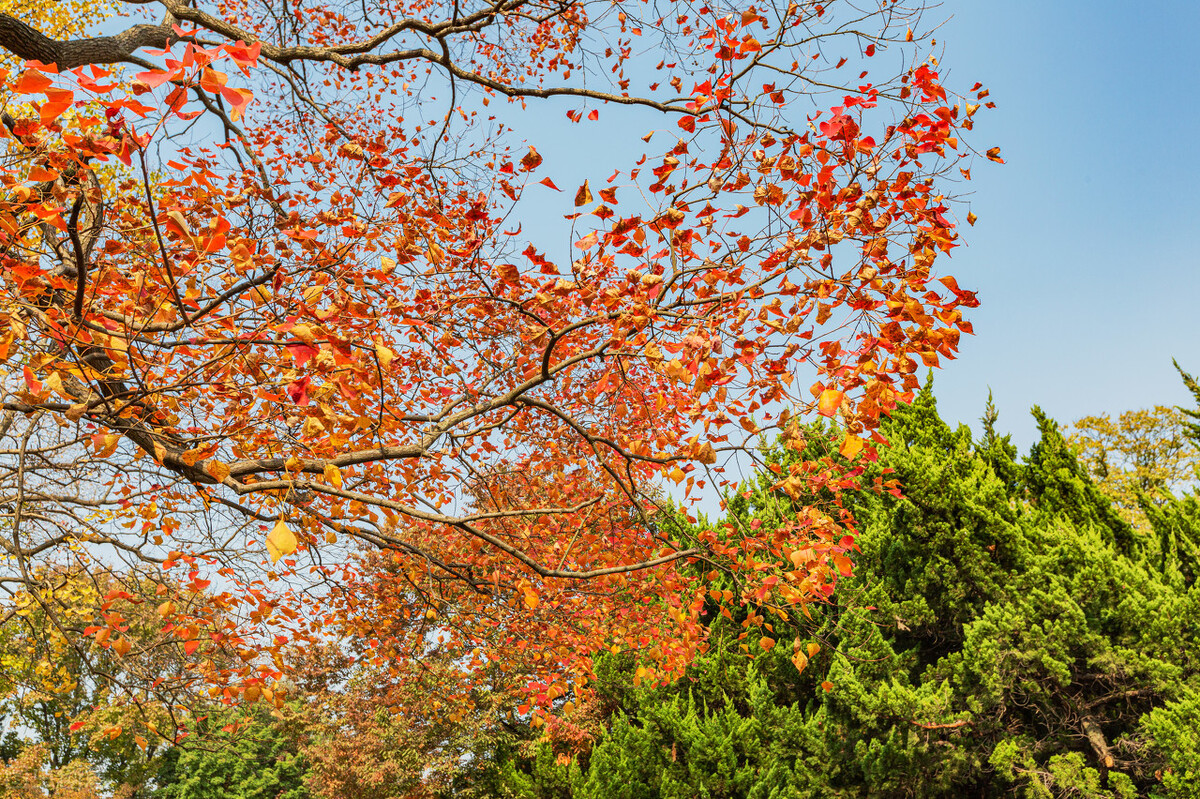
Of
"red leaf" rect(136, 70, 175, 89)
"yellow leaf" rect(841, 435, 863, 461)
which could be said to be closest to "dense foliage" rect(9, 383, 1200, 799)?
"yellow leaf" rect(841, 435, 863, 461)

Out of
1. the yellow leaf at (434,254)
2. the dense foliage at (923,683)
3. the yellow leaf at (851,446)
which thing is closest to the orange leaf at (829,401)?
the yellow leaf at (851,446)

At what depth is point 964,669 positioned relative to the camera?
891 cm

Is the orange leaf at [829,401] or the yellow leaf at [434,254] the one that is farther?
the yellow leaf at [434,254]

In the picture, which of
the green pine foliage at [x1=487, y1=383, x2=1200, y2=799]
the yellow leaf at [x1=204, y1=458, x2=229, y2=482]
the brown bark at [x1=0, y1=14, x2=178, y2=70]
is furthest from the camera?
the green pine foliage at [x1=487, y1=383, x2=1200, y2=799]

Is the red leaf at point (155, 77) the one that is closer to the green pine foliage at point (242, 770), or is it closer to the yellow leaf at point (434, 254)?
the yellow leaf at point (434, 254)

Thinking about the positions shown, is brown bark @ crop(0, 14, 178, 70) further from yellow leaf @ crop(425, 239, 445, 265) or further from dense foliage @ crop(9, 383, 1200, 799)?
dense foliage @ crop(9, 383, 1200, 799)

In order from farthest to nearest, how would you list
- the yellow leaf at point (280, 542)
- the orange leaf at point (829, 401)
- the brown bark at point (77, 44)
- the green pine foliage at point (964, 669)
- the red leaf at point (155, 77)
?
the green pine foliage at point (964, 669) → the brown bark at point (77, 44) → the orange leaf at point (829, 401) → the yellow leaf at point (280, 542) → the red leaf at point (155, 77)

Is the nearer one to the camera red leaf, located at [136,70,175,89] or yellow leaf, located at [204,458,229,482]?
red leaf, located at [136,70,175,89]

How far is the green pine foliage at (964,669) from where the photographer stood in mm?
8430

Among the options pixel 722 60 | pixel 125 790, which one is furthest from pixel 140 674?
pixel 125 790

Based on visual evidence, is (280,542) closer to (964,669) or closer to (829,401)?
(829,401)

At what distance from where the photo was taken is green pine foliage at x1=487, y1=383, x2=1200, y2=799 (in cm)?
843

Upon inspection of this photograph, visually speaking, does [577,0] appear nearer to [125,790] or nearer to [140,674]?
[140,674]

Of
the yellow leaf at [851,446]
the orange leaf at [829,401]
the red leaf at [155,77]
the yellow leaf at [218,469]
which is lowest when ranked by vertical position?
the yellow leaf at [851,446]
